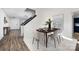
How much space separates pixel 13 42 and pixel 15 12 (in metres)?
0.47

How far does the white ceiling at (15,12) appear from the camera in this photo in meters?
1.66

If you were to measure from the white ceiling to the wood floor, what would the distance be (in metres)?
0.25

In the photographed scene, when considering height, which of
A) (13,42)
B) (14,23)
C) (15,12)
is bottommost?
(13,42)

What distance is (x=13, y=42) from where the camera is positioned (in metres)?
1.67

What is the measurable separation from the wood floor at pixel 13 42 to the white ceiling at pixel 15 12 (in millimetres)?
248

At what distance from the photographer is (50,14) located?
5.55ft

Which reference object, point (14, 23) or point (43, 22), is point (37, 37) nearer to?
point (43, 22)

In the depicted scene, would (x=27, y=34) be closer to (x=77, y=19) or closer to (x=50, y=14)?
(x=50, y=14)

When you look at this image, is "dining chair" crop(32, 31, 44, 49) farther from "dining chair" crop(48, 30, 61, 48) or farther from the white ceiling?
the white ceiling

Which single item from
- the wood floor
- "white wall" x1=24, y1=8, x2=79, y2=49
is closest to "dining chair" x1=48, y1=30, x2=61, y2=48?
"white wall" x1=24, y1=8, x2=79, y2=49

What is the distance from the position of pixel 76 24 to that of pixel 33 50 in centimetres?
79

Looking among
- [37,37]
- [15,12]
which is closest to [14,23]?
[15,12]

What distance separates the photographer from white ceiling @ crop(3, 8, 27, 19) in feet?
5.45
